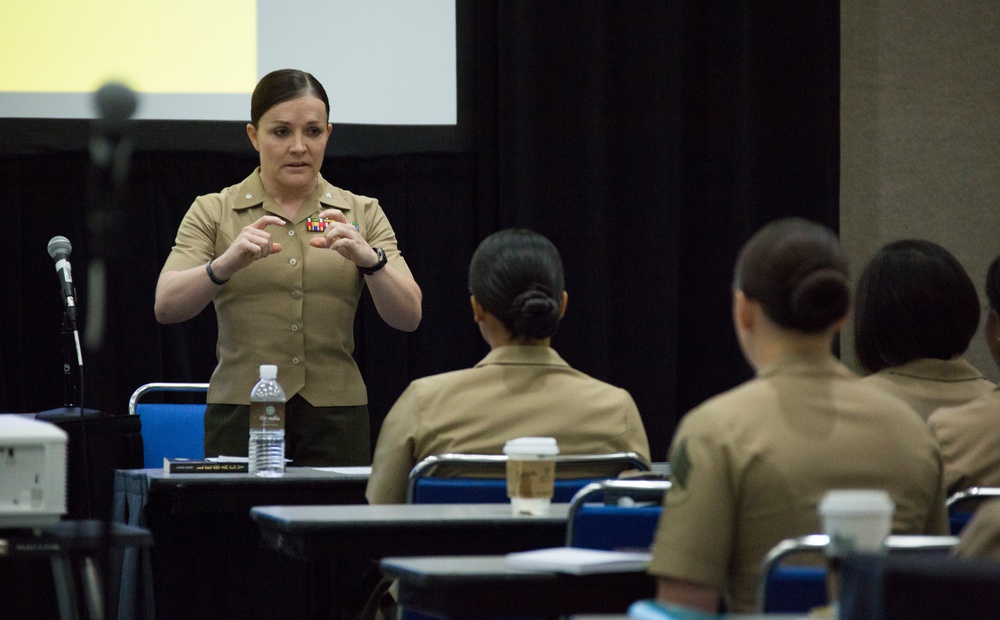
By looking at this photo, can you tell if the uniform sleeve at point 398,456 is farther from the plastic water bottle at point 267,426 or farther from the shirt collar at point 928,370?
the shirt collar at point 928,370

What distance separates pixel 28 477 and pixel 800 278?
1033 millimetres

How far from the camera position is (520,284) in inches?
86.5

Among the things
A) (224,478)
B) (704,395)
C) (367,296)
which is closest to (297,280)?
(224,478)

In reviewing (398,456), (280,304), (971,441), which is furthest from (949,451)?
(280,304)

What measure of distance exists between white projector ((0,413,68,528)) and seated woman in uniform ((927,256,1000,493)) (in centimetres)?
134

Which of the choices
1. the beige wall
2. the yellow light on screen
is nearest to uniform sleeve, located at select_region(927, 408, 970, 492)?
the yellow light on screen

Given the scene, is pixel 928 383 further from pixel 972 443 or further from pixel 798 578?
pixel 798 578

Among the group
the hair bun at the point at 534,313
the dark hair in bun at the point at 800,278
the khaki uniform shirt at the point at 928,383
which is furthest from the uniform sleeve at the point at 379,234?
the dark hair in bun at the point at 800,278

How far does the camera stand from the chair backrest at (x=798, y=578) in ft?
4.24

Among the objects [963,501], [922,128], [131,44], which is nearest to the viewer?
[963,501]

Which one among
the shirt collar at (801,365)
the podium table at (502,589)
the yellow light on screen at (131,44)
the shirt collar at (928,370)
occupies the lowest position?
the podium table at (502,589)

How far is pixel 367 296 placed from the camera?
422 cm

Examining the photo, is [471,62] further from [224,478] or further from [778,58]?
[224,478]

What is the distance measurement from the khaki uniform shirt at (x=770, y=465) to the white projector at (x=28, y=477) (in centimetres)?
83
